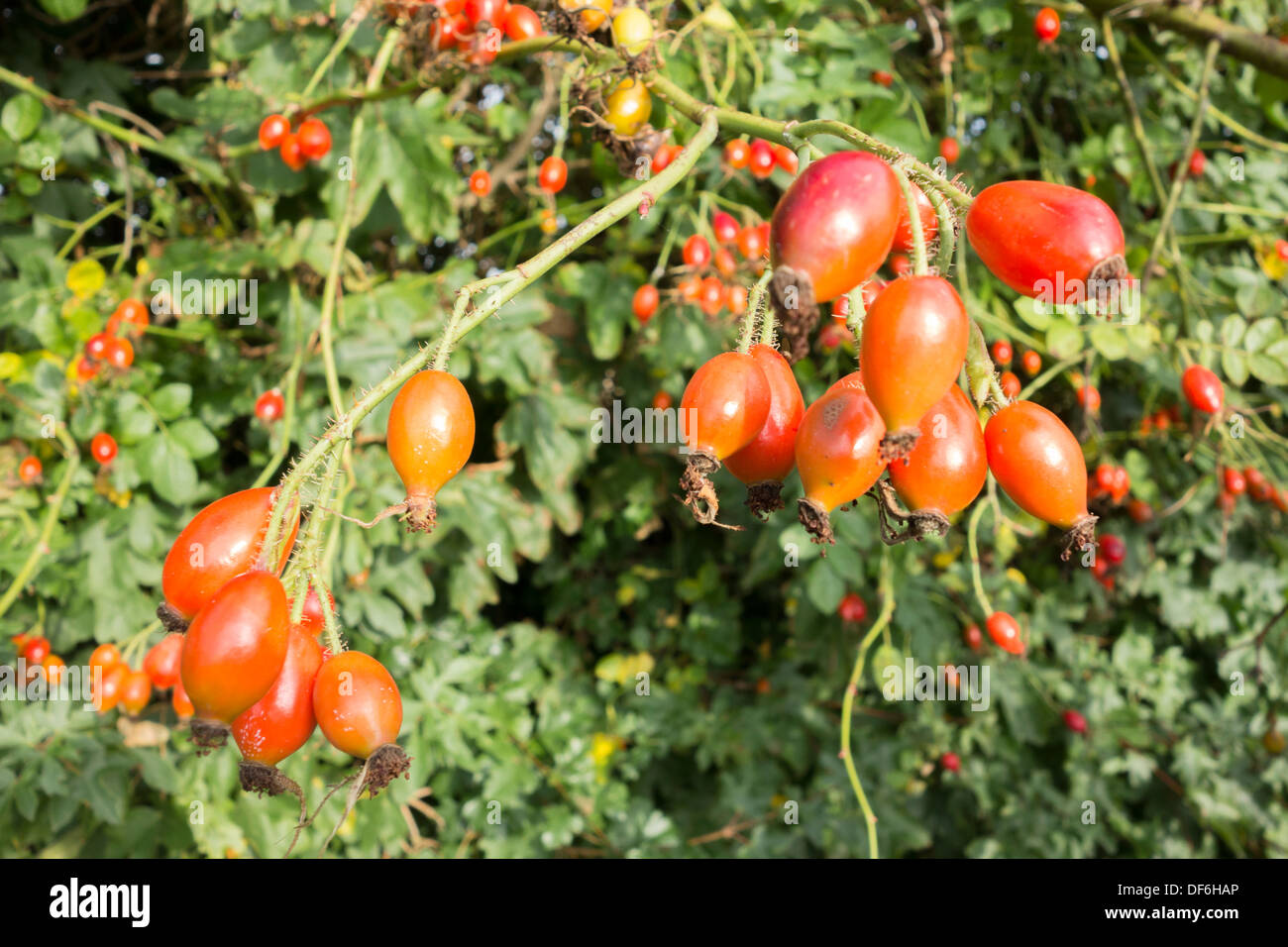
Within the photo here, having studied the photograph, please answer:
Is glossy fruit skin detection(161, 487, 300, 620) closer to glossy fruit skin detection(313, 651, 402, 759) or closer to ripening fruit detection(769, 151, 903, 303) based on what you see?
glossy fruit skin detection(313, 651, 402, 759)

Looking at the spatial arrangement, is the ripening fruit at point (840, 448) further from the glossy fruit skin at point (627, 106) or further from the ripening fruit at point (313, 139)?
the ripening fruit at point (313, 139)

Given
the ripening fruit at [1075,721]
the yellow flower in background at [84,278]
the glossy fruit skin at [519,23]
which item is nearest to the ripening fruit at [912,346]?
the glossy fruit skin at [519,23]

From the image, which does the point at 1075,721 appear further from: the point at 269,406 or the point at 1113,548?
the point at 269,406

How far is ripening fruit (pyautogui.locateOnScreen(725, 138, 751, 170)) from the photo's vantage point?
1.67 metres

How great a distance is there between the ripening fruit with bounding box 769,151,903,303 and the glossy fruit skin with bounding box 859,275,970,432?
0.10 ft

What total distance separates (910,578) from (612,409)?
3.06ft

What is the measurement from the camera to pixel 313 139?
5.46 ft

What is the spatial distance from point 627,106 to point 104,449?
1.45 metres

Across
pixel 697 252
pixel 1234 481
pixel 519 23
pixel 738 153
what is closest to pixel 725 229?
pixel 697 252

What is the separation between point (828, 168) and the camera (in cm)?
50

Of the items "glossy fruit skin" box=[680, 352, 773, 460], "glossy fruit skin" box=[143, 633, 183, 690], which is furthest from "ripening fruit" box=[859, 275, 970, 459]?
"glossy fruit skin" box=[143, 633, 183, 690]

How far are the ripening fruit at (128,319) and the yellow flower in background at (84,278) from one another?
137mm

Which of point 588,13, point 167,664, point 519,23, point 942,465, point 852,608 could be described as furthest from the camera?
point 852,608

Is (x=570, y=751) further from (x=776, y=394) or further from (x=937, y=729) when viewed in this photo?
(x=776, y=394)
